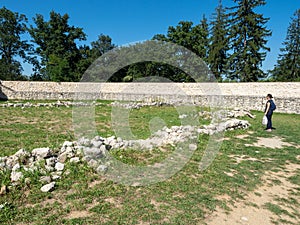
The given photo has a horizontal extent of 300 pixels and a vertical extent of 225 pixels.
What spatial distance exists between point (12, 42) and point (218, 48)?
38.0 meters

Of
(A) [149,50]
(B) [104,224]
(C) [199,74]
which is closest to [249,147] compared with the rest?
(B) [104,224]

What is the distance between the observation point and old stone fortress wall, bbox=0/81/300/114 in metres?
15.8

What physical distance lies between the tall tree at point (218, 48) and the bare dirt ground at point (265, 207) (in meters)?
27.9

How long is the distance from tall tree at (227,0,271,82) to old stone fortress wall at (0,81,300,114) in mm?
9257

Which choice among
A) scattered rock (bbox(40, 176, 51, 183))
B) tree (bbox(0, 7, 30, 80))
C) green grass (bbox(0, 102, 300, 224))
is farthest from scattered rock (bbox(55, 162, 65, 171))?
tree (bbox(0, 7, 30, 80))

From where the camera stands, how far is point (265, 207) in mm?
3043

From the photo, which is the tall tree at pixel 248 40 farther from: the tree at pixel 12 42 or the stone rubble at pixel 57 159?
the tree at pixel 12 42

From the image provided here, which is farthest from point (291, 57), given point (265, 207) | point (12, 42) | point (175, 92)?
point (12, 42)

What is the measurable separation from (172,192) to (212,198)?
2.16 feet

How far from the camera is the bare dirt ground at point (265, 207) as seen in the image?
272 centimetres

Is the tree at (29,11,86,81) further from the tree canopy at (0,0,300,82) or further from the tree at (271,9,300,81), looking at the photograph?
the tree at (271,9,300,81)

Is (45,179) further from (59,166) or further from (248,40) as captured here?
(248,40)

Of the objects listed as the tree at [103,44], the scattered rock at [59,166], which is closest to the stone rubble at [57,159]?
the scattered rock at [59,166]

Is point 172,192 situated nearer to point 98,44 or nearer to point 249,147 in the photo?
point 249,147
